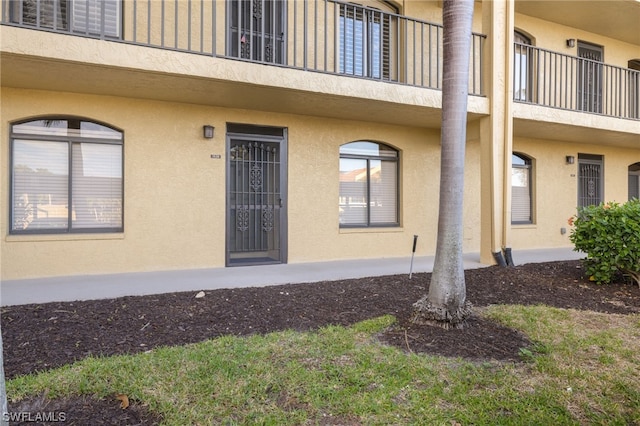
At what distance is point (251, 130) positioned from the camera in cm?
800

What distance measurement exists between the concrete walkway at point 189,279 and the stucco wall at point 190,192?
0.36m

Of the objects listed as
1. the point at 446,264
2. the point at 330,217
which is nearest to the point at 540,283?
the point at 446,264

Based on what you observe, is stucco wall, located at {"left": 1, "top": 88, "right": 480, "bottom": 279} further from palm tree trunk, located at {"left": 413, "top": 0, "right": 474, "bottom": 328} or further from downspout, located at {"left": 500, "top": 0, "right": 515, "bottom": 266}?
palm tree trunk, located at {"left": 413, "top": 0, "right": 474, "bottom": 328}

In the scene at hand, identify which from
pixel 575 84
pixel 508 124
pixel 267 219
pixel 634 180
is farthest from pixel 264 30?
pixel 634 180

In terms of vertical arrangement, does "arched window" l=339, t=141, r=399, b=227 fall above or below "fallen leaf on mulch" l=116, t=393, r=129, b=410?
above

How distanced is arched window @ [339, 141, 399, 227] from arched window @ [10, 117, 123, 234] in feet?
14.9

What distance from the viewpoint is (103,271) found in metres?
6.97

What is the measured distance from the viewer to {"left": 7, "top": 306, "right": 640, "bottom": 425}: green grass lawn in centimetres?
266

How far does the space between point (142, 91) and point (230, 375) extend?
17.6 feet

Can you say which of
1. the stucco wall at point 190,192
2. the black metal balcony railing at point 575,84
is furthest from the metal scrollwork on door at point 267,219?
the black metal balcony railing at point 575,84

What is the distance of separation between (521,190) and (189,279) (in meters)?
9.15

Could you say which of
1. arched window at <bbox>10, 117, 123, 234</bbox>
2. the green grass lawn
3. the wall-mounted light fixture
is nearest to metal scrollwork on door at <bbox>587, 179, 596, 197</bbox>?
the green grass lawn

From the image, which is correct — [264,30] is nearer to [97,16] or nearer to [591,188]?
[97,16]

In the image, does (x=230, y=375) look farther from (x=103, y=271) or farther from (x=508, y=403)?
(x=103, y=271)
